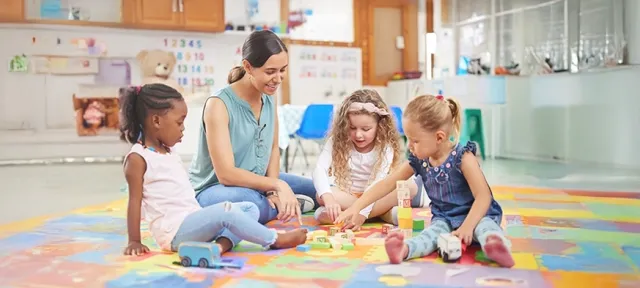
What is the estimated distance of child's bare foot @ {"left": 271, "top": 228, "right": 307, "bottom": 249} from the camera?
1.99 meters

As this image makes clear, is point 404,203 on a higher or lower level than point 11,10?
lower

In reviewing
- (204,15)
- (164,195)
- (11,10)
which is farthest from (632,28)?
(11,10)

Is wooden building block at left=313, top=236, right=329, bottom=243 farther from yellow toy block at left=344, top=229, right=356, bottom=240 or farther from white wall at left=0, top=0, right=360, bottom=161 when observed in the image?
white wall at left=0, top=0, right=360, bottom=161

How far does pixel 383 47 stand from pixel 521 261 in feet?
20.1

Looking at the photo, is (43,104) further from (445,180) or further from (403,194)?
(445,180)

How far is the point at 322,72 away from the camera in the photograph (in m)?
7.42

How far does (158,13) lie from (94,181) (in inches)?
102

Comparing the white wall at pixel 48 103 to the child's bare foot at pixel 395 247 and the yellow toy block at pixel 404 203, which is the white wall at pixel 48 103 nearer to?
the yellow toy block at pixel 404 203

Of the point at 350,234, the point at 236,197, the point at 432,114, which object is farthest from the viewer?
the point at 236,197

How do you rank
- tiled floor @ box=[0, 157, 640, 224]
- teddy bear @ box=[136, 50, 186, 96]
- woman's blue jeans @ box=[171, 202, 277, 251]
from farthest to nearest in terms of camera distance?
teddy bear @ box=[136, 50, 186, 96], tiled floor @ box=[0, 157, 640, 224], woman's blue jeans @ box=[171, 202, 277, 251]

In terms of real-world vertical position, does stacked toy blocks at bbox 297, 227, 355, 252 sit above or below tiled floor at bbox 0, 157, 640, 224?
above

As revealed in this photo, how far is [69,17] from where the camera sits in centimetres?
648

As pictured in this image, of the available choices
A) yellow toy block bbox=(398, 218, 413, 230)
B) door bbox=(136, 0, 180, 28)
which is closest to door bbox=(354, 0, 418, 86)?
door bbox=(136, 0, 180, 28)

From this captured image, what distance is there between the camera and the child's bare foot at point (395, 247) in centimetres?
174
